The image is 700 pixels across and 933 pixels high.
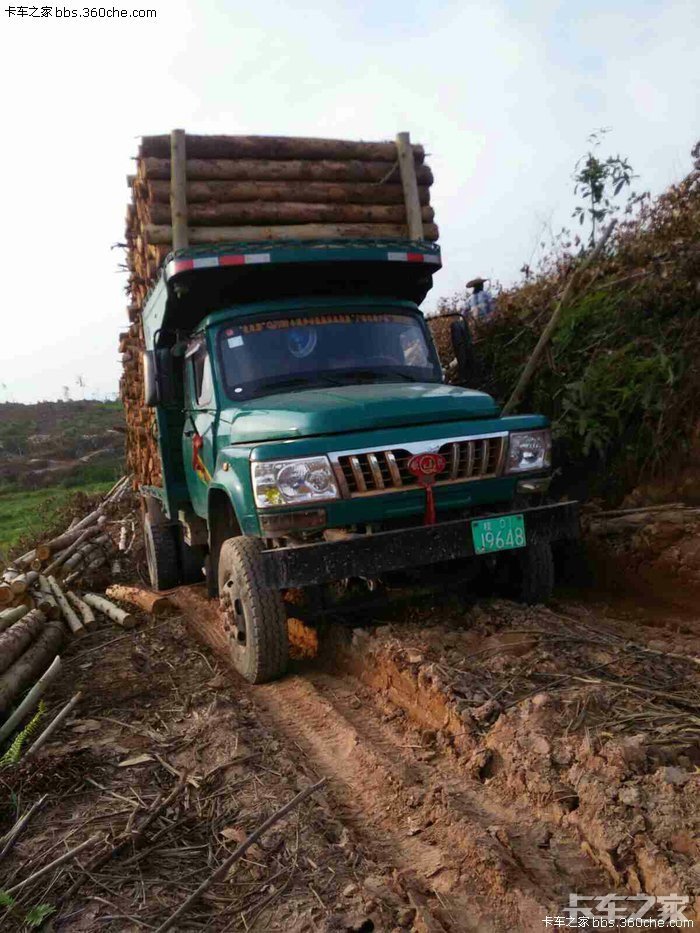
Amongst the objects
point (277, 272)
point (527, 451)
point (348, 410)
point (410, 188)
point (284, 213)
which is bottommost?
point (527, 451)

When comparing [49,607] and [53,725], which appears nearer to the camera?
[53,725]

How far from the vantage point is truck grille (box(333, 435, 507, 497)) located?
14.2ft

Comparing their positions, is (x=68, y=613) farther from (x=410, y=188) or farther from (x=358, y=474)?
(x=410, y=188)

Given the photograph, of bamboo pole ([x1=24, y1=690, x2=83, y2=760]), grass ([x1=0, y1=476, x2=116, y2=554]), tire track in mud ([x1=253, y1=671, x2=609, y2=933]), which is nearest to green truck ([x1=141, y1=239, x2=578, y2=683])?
tire track in mud ([x1=253, y1=671, x2=609, y2=933])

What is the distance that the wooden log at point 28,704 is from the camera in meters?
4.31

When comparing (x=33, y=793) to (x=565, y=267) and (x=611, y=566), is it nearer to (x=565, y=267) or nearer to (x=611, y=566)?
(x=611, y=566)

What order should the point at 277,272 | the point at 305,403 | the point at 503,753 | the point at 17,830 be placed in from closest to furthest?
1. the point at 17,830
2. the point at 503,753
3. the point at 305,403
4. the point at 277,272

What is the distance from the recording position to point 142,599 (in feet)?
23.4

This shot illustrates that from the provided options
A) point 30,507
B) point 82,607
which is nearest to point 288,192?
point 82,607

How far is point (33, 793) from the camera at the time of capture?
3.45m

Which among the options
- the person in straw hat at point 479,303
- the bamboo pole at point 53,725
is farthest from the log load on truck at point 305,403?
the person in straw hat at point 479,303

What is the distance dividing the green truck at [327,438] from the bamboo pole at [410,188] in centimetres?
86

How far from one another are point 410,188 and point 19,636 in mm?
5019

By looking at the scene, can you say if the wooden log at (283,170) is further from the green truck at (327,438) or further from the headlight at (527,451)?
the headlight at (527,451)
